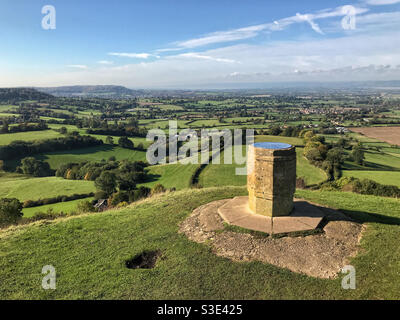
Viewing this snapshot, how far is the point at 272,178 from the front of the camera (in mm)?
10938

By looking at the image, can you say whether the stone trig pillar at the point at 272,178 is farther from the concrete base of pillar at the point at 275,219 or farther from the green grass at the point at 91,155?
the green grass at the point at 91,155

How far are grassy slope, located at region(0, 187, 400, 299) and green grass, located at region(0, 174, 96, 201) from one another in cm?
3011

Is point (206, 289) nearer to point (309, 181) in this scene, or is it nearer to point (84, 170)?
point (309, 181)

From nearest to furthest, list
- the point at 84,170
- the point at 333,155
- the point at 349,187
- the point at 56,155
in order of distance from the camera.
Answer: the point at 349,187 → the point at 333,155 → the point at 84,170 → the point at 56,155

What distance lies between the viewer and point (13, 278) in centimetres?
866

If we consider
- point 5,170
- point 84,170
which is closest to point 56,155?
point 5,170

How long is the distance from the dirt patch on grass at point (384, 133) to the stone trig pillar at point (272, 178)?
240ft

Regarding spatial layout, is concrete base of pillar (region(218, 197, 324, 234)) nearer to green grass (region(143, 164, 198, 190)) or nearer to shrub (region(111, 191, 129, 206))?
shrub (region(111, 191, 129, 206))

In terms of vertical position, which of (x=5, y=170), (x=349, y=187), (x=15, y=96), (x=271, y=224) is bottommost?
(x=5, y=170)

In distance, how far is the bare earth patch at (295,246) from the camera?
28.5 ft

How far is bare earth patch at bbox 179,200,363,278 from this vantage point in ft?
28.5

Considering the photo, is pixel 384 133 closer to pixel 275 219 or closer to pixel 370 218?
pixel 370 218

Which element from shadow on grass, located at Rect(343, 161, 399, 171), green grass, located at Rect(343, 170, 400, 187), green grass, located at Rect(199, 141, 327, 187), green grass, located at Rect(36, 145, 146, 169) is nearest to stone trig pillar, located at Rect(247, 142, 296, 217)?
green grass, located at Rect(199, 141, 327, 187)

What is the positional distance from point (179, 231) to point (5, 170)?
2477 inches
